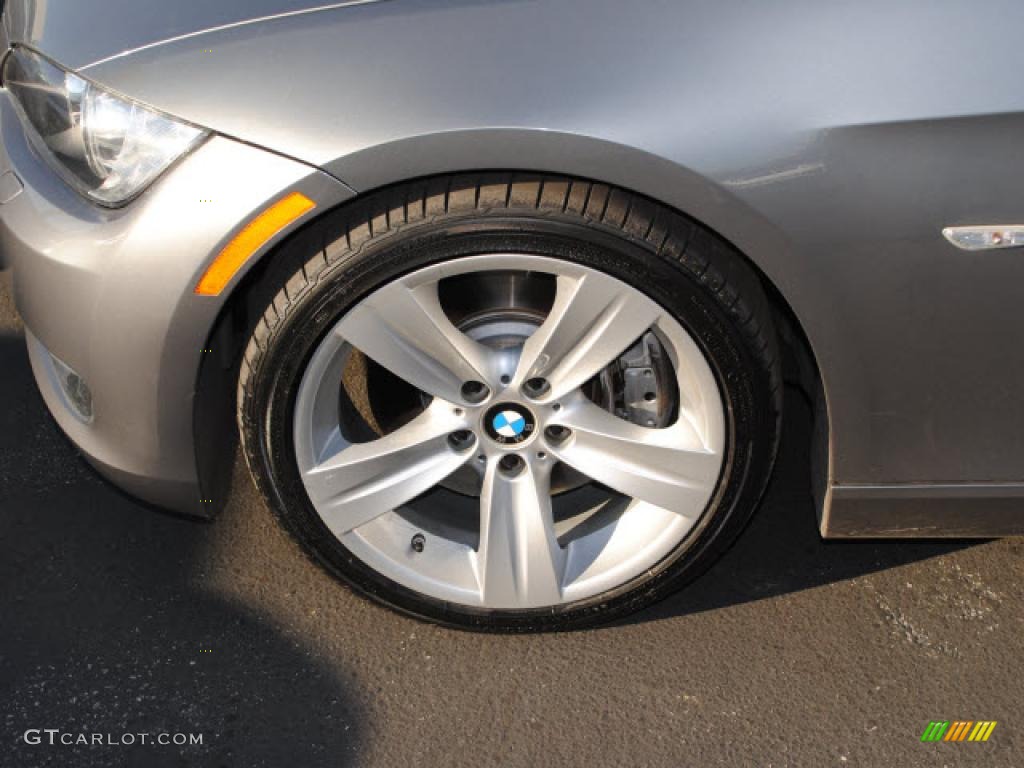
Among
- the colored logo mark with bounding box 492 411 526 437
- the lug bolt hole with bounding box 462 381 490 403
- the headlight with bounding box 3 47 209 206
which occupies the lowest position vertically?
the colored logo mark with bounding box 492 411 526 437

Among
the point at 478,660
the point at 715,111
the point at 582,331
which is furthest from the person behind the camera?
the point at 478,660

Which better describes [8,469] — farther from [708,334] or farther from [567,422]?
[708,334]

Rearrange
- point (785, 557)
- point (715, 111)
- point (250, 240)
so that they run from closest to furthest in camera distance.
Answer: point (715, 111)
point (250, 240)
point (785, 557)

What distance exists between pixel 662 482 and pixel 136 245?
1028 mm

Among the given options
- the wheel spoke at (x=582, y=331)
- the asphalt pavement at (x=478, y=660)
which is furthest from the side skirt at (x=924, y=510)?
the wheel spoke at (x=582, y=331)

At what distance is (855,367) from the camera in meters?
2.05

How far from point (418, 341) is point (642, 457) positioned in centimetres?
48

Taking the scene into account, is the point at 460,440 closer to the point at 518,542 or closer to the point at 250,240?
the point at 518,542

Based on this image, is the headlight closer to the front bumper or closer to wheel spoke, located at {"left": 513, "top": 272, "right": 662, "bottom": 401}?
the front bumper

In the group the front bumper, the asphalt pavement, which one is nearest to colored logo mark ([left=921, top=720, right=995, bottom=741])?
the asphalt pavement

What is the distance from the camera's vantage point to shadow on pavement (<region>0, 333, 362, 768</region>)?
2.24m

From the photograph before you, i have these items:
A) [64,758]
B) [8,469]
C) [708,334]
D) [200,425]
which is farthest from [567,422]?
[8,469]

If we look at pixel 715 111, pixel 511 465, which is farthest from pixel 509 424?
pixel 715 111

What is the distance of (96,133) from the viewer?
6.75 ft
